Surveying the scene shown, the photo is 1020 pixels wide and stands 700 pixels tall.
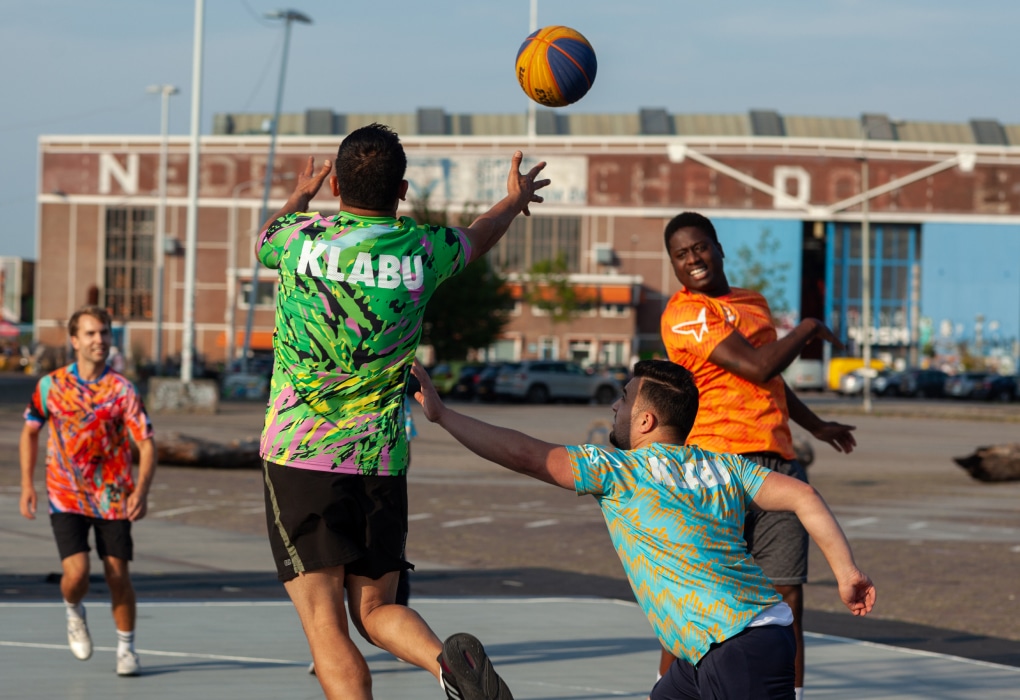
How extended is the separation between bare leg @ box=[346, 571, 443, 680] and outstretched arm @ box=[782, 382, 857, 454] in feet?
7.61

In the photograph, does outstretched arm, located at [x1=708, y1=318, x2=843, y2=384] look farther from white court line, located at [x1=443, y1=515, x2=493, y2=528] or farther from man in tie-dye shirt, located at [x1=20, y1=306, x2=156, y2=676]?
white court line, located at [x1=443, y1=515, x2=493, y2=528]

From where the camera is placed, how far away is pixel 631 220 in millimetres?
93188

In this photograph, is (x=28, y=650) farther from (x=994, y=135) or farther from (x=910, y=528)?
(x=994, y=135)

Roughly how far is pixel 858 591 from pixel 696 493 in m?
0.50

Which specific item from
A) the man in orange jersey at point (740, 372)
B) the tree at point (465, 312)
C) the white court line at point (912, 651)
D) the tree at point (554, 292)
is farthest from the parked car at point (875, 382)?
the man in orange jersey at point (740, 372)

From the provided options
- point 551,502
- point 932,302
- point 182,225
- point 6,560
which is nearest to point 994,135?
point 932,302

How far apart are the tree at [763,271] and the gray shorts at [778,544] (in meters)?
57.1

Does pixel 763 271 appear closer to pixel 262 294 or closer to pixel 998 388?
pixel 998 388

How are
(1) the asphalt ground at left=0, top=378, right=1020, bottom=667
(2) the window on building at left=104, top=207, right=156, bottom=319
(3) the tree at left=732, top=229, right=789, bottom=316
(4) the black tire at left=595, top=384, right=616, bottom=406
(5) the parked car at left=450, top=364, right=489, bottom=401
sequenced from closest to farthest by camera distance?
(1) the asphalt ground at left=0, top=378, right=1020, bottom=667
(4) the black tire at left=595, top=384, right=616, bottom=406
(5) the parked car at left=450, top=364, right=489, bottom=401
(3) the tree at left=732, top=229, right=789, bottom=316
(2) the window on building at left=104, top=207, right=156, bottom=319

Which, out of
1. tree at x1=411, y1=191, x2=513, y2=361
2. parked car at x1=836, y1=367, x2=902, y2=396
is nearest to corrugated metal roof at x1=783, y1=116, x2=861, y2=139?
parked car at x1=836, y1=367, x2=902, y2=396

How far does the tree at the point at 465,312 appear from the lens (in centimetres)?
6272

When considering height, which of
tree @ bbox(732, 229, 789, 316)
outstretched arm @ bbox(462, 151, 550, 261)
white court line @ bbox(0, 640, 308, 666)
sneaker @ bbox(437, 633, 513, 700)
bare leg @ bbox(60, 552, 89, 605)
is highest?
tree @ bbox(732, 229, 789, 316)

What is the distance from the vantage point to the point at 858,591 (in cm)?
369

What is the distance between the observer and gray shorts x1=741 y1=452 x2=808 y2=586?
552 centimetres
